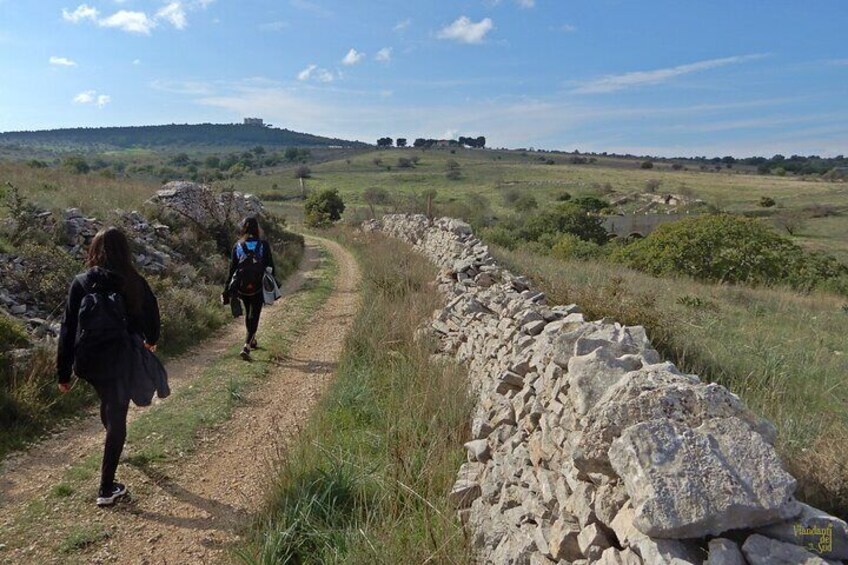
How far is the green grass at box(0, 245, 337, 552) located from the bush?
597 inches

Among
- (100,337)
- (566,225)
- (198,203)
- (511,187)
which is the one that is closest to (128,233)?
(198,203)

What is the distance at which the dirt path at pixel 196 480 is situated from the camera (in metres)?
3.90

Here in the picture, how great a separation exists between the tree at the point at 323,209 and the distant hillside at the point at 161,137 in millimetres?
95515

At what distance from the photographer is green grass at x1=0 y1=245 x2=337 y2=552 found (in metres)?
4.04

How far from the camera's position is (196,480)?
478 cm

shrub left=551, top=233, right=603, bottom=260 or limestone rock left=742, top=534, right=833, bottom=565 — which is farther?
shrub left=551, top=233, right=603, bottom=260

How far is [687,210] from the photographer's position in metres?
47.1

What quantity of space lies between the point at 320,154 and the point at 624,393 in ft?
395

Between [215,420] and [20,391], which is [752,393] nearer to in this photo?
[215,420]

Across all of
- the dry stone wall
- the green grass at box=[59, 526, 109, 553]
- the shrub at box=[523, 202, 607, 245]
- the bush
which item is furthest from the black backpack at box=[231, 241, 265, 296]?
the shrub at box=[523, 202, 607, 245]

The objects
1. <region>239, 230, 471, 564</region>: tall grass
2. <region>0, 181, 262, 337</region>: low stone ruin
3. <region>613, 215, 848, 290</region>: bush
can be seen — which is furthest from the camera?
<region>613, 215, 848, 290</region>: bush

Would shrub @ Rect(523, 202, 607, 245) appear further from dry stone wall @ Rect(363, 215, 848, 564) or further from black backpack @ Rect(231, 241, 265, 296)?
dry stone wall @ Rect(363, 215, 848, 564)

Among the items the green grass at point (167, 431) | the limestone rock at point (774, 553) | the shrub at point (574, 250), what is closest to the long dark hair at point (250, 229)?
the green grass at point (167, 431)

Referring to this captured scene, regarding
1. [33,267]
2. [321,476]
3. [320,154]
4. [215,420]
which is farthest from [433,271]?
[320,154]
